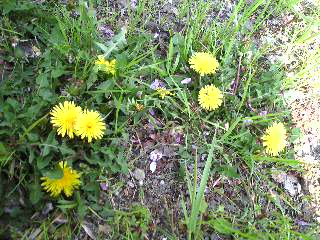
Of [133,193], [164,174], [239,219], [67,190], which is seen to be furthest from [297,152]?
[67,190]

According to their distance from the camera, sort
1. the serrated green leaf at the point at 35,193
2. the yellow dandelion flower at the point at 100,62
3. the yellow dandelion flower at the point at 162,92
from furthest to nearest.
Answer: the yellow dandelion flower at the point at 162,92, the yellow dandelion flower at the point at 100,62, the serrated green leaf at the point at 35,193

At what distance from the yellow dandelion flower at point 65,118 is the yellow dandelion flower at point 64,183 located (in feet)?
0.54

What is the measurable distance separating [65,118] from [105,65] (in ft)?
1.38

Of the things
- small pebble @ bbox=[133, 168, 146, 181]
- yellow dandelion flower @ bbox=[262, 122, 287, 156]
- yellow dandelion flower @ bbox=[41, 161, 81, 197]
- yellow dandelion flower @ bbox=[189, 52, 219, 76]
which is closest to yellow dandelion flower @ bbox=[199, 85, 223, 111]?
yellow dandelion flower @ bbox=[189, 52, 219, 76]

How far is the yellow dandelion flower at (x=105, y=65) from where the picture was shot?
7.29 feet

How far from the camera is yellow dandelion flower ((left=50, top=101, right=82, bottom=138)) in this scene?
200cm

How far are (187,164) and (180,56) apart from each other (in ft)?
2.30

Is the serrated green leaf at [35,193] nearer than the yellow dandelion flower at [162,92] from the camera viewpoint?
Yes

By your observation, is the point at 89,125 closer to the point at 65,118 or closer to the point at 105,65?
the point at 65,118

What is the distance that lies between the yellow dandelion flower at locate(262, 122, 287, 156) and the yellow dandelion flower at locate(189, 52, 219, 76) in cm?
51

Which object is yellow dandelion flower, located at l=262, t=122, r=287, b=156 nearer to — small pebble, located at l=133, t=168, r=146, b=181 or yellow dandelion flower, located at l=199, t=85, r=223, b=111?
yellow dandelion flower, located at l=199, t=85, r=223, b=111

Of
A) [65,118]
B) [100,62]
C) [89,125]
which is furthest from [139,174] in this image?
[100,62]

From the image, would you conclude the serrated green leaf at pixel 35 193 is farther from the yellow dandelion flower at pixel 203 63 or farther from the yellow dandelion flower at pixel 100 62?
the yellow dandelion flower at pixel 203 63

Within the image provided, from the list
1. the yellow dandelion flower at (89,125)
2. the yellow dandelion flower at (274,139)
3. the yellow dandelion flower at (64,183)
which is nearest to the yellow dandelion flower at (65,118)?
the yellow dandelion flower at (89,125)
